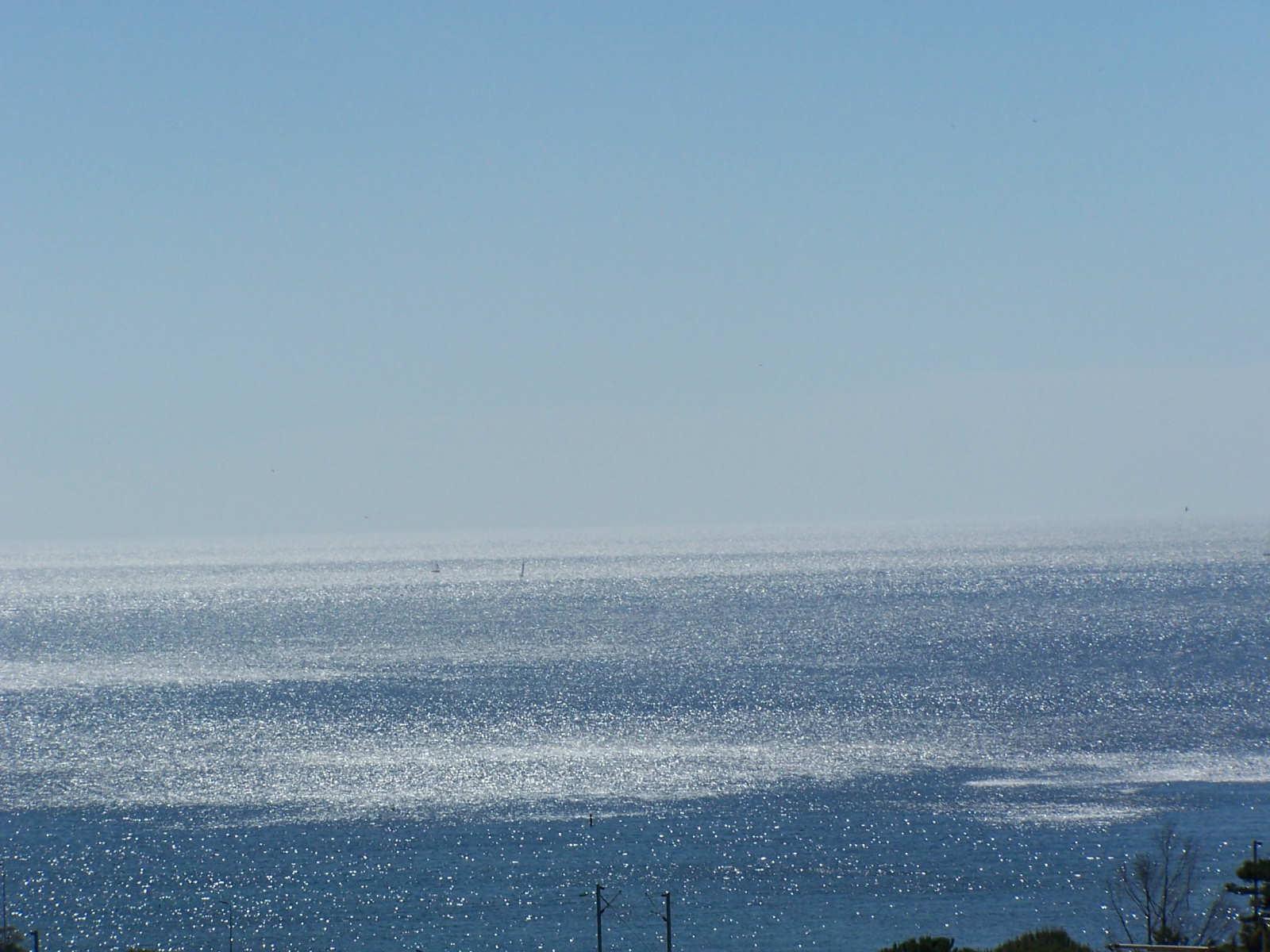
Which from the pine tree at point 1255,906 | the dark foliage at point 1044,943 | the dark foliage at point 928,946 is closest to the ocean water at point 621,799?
the dark foliage at point 1044,943

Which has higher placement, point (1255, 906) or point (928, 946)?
point (1255, 906)

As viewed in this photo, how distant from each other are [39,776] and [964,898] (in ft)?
201

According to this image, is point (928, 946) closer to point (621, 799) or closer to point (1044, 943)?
point (1044, 943)

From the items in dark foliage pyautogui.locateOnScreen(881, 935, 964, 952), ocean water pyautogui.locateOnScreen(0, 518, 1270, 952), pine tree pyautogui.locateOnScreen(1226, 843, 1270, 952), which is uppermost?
pine tree pyautogui.locateOnScreen(1226, 843, 1270, 952)

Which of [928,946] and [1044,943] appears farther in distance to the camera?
[1044,943]

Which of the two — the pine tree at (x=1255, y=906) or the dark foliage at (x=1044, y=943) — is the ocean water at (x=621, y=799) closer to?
the dark foliage at (x=1044, y=943)

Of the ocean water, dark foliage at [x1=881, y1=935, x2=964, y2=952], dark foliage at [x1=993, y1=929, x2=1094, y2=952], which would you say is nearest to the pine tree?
dark foliage at [x1=993, y1=929, x2=1094, y2=952]

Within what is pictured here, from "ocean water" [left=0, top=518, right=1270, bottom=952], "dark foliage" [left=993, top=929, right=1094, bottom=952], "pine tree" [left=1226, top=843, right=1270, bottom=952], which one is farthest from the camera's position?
"ocean water" [left=0, top=518, right=1270, bottom=952]

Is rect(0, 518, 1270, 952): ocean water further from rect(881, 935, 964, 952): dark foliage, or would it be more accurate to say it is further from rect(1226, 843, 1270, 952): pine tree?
rect(881, 935, 964, 952): dark foliage

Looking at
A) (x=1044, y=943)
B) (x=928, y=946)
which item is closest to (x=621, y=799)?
(x=1044, y=943)

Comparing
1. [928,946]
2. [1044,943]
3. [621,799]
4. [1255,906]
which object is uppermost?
[1255,906]

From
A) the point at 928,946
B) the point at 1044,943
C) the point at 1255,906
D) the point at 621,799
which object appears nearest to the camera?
the point at 928,946

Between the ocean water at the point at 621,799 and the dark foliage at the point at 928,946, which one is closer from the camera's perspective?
the dark foliage at the point at 928,946

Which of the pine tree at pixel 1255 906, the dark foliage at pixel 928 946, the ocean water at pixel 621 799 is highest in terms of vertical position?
the pine tree at pixel 1255 906
